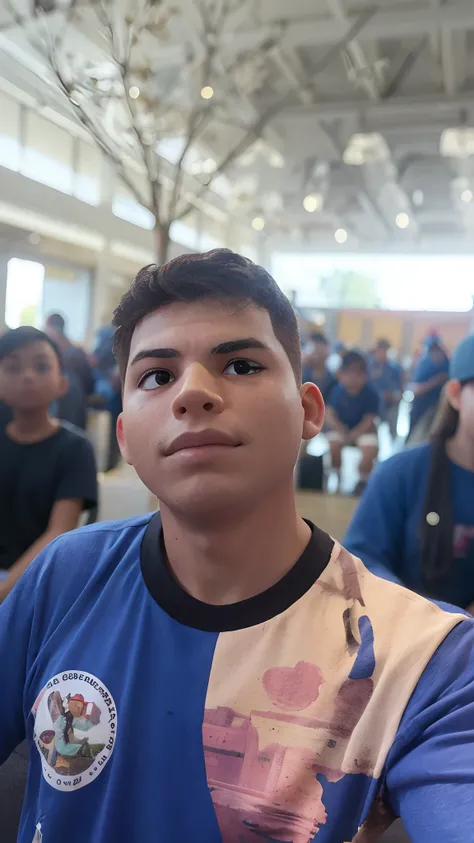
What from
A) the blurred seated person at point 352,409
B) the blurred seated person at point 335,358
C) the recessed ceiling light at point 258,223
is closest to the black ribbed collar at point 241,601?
Result: the recessed ceiling light at point 258,223

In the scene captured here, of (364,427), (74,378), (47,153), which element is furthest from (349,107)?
(74,378)

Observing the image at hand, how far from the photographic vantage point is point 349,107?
117 inches

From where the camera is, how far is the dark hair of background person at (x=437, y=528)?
1.08 metres

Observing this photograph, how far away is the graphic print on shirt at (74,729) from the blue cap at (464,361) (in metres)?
0.80

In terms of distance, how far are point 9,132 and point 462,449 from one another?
1709 mm

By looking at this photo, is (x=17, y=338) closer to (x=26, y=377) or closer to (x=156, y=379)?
(x=26, y=377)

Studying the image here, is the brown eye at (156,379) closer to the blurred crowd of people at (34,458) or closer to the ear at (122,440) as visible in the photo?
the ear at (122,440)

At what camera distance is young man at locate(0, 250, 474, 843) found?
520mm

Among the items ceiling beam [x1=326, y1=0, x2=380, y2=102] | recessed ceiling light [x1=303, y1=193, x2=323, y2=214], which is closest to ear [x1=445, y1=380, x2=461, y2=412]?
ceiling beam [x1=326, y1=0, x2=380, y2=102]

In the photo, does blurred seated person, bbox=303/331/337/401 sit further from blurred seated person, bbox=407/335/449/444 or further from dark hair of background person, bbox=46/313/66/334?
dark hair of background person, bbox=46/313/66/334

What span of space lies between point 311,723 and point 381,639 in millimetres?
A: 95

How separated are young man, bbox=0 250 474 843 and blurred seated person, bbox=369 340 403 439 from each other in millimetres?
3566

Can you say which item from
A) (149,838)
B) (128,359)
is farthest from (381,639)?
(128,359)

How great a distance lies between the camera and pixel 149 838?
0.54 m
